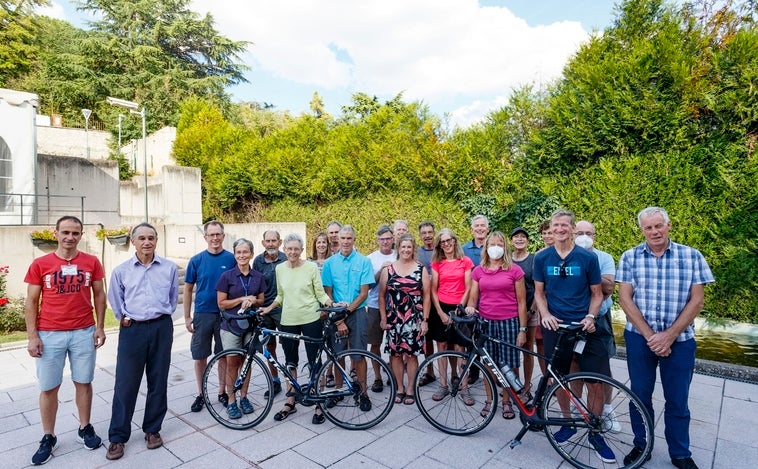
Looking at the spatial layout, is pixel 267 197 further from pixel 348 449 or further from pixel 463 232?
pixel 348 449

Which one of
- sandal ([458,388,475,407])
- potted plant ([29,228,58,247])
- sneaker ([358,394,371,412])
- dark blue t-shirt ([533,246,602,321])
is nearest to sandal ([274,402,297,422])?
sneaker ([358,394,371,412])

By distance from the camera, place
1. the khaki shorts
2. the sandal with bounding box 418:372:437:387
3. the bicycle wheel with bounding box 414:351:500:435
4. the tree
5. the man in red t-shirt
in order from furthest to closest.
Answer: the tree
the khaki shorts
the sandal with bounding box 418:372:437:387
the bicycle wheel with bounding box 414:351:500:435
the man in red t-shirt

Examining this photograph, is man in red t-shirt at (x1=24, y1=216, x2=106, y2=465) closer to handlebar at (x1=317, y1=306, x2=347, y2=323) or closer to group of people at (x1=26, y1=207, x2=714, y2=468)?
group of people at (x1=26, y1=207, x2=714, y2=468)

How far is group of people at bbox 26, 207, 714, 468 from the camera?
9.56ft

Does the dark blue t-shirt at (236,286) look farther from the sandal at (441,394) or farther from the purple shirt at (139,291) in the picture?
the sandal at (441,394)

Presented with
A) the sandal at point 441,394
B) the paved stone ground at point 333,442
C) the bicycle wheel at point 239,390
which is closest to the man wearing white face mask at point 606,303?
the paved stone ground at point 333,442

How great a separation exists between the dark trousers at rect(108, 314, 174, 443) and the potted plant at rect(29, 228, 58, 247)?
7573 mm

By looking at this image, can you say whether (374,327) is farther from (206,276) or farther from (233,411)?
(206,276)

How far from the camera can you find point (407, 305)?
4004mm

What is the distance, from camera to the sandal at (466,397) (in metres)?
3.75

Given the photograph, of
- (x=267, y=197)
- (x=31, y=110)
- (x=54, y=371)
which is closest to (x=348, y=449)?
(x=54, y=371)

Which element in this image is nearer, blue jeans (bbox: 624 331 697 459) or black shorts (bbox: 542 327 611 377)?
blue jeans (bbox: 624 331 697 459)

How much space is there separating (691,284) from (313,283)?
296 cm

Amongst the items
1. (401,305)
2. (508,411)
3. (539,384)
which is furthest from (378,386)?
(539,384)
